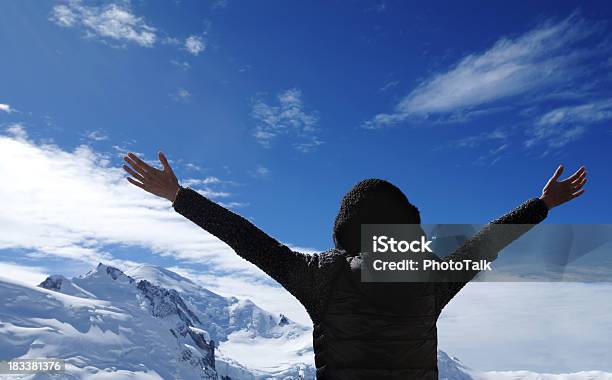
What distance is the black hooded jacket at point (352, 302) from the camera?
3.91 metres

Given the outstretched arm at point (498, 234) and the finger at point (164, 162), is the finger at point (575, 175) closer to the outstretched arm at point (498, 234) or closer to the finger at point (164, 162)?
the outstretched arm at point (498, 234)

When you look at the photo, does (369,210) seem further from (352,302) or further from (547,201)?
(547,201)

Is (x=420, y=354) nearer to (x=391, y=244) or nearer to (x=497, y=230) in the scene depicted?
(x=391, y=244)

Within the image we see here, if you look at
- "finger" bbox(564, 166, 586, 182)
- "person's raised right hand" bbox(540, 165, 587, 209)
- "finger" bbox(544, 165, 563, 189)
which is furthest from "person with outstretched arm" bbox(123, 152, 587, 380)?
"finger" bbox(564, 166, 586, 182)

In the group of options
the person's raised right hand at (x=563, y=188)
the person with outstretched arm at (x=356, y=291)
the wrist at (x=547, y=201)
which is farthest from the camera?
the person's raised right hand at (x=563, y=188)

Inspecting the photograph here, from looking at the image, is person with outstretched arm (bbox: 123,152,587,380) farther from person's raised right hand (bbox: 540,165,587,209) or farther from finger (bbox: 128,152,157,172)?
person's raised right hand (bbox: 540,165,587,209)

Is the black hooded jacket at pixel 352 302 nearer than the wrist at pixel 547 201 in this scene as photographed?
Yes

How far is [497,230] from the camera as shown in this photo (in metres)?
4.42

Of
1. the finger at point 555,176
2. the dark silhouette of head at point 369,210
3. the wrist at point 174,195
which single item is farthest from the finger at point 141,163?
the finger at point 555,176

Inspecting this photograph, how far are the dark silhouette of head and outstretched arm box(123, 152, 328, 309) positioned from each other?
0.28 meters

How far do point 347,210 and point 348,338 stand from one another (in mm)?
871

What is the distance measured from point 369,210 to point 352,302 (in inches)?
25.1

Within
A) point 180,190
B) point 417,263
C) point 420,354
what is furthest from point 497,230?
point 180,190

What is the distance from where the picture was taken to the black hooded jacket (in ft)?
12.8
